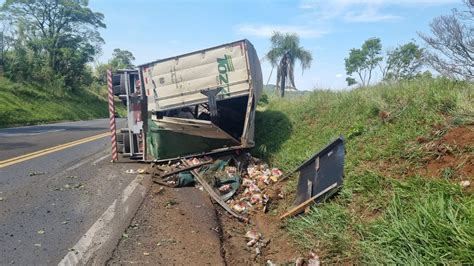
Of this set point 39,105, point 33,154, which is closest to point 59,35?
point 39,105

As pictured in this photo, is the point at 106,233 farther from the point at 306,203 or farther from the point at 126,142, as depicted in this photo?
the point at 126,142

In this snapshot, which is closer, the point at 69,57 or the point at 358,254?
the point at 358,254

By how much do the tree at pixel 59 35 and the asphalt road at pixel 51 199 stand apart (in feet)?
110

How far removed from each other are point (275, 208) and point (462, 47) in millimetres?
12252

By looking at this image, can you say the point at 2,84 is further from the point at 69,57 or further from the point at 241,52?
the point at 241,52

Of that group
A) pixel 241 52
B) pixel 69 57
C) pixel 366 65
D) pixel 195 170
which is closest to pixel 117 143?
pixel 195 170

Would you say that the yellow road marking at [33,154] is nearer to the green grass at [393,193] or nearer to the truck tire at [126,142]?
the truck tire at [126,142]

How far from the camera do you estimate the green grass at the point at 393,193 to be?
3.25 meters

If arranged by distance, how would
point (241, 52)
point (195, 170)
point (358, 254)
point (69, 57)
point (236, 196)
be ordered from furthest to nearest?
point (69, 57), point (241, 52), point (195, 170), point (236, 196), point (358, 254)

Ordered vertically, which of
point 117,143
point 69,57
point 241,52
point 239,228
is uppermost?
point 69,57

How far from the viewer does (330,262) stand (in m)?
3.79

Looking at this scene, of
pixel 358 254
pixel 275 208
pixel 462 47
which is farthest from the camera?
Answer: pixel 462 47

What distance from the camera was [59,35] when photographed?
41719 mm

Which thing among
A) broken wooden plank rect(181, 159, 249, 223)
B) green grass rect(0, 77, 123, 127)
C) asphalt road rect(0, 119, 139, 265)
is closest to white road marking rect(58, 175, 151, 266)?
asphalt road rect(0, 119, 139, 265)
